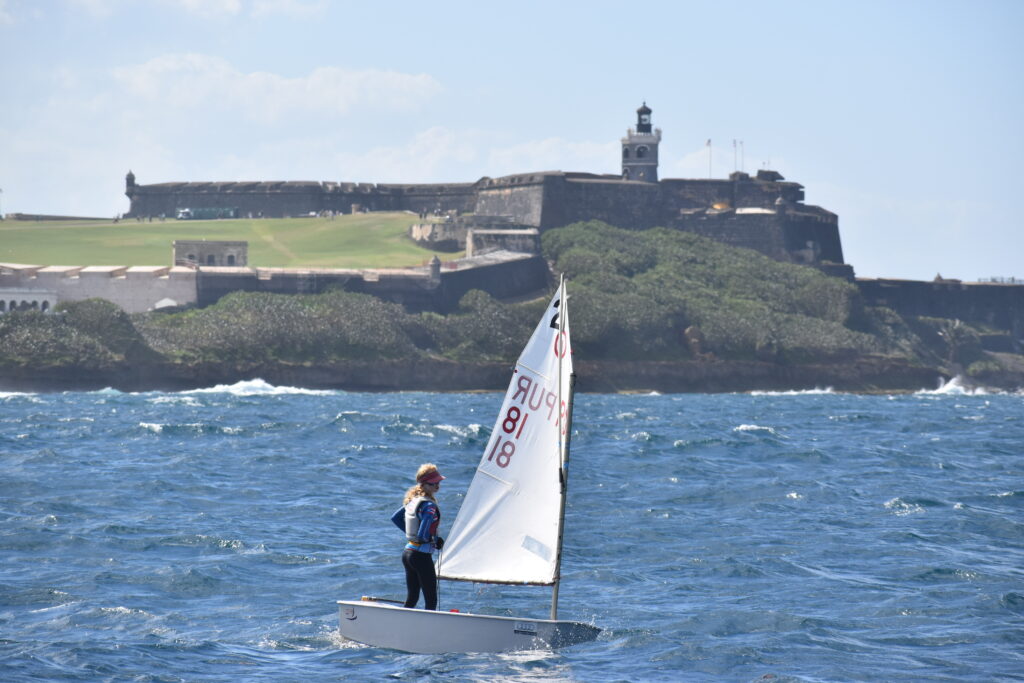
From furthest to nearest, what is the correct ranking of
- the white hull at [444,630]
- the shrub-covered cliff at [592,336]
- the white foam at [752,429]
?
1. the shrub-covered cliff at [592,336]
2. the white foam at [752,429]
3. the white hull at [444,630]

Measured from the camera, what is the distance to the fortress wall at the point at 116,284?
81.6 m

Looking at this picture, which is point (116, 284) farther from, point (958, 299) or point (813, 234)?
point (958, 299)

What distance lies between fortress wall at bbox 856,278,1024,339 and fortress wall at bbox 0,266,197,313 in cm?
5191

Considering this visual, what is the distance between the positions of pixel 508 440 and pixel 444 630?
2.23m

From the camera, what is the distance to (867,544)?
76.5 feet

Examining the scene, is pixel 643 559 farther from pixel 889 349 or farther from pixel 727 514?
pixel 889 349

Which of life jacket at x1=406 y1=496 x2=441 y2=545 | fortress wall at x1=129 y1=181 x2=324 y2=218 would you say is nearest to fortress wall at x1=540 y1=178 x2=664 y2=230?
fortress wall at x1=129 y1=181 x2=324 y2=218

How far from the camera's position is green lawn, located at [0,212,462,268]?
96562mm

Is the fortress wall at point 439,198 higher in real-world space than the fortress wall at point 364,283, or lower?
higher

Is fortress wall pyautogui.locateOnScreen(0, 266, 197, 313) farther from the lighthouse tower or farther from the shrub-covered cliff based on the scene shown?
the lighthouse tower

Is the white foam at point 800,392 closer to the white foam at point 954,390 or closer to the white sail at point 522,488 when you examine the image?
the white foam at point 954,390

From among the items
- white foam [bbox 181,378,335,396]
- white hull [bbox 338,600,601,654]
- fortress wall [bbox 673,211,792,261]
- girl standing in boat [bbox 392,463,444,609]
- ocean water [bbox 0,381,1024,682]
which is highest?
fortress wall [bbox 673,211,792,261]

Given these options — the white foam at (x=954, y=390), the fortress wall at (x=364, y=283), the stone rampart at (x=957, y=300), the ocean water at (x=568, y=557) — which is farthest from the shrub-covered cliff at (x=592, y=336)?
the ocean water at (x=568, y=557)

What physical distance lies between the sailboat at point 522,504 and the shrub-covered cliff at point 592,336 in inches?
2347
